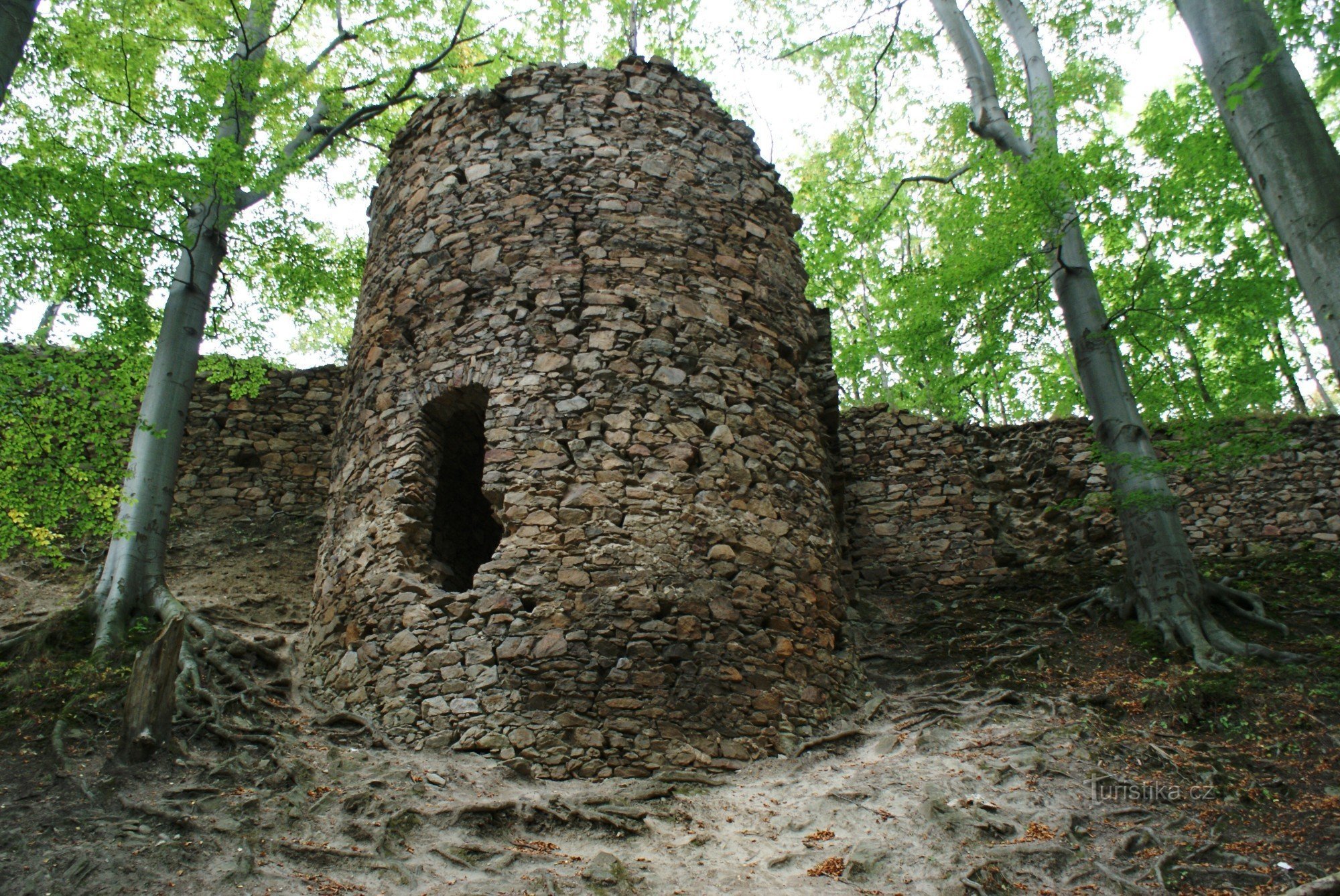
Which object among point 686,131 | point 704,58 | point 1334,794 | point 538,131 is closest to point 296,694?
point 538,131

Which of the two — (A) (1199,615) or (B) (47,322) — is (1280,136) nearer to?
(A) (1199,615)

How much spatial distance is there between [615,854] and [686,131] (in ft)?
19.6

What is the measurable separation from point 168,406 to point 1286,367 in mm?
12571

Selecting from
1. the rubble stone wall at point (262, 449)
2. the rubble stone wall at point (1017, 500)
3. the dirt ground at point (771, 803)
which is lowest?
the dirt ground at point (771, 803)

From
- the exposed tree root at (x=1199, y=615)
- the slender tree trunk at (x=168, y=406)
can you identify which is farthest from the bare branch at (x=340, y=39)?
the exposed tree root at (x=1199, y=615)

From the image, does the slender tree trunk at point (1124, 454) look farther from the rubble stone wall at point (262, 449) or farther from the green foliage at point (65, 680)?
the rubble stone wall at point (262, 449)

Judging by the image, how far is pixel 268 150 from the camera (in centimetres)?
820

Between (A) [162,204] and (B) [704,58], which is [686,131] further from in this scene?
(B) [704,58]

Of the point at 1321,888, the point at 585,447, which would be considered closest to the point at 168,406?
the point at 585,447

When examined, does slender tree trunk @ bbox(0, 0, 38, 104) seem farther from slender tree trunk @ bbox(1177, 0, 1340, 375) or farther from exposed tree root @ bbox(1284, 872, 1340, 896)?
exposed tree root @ bbox(1284, 872, 1340, 896)

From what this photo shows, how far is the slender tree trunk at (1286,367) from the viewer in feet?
→ 36.5

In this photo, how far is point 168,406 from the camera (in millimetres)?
7383

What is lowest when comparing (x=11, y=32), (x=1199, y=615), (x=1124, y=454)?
(x=1199, y=615)

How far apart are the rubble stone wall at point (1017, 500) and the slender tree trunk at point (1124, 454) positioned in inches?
52.3
